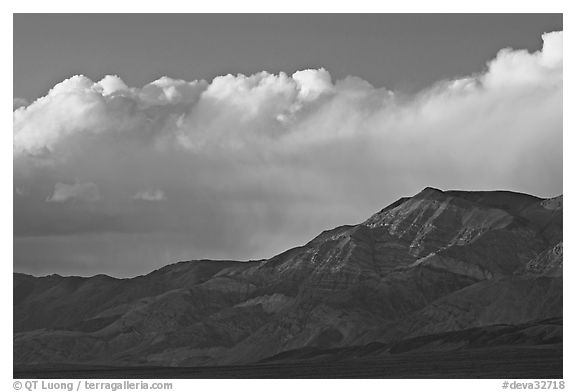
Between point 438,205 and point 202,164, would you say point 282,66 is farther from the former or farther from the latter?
point 438,205

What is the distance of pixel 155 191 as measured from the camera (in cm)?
11669

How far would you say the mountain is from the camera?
577 feet

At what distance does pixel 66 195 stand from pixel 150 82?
16.4m

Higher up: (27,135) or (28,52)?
(28,52)

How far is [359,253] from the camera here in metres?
195

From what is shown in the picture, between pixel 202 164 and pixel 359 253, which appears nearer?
pixel 202 164

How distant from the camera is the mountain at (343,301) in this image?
577 ft

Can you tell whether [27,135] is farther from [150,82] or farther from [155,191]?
[155,191]

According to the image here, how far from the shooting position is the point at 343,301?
18825cm

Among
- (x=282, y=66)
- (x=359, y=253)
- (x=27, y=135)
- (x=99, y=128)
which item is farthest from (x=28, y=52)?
(x=359, y=253)
